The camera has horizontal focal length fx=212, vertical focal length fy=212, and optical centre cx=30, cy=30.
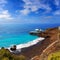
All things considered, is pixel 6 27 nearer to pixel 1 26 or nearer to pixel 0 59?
pixel 1 26

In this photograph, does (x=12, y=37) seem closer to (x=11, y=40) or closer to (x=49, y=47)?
(x=11, y=40)

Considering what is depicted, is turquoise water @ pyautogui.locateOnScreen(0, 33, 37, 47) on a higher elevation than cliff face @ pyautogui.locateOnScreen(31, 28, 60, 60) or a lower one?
higher

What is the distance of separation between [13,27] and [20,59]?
23.6m

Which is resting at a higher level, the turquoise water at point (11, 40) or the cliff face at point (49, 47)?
Result: the turquoise water at point (11, 40)

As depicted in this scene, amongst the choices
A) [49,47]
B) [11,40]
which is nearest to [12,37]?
[11,40]

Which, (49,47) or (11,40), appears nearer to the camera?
(49,47)

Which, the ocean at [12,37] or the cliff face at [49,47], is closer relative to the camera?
the cliff face at [49,47]

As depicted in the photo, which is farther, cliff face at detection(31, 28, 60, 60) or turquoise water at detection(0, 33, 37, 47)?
turquoise water at detection(0, 33, 37, 47)

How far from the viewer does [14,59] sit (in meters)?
5.45

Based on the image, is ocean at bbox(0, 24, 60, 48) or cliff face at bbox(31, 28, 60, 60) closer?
cliff face at bbox(31, 28, 60, 60)

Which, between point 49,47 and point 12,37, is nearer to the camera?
point 49,47

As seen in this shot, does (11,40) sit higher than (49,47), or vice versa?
(11,40)

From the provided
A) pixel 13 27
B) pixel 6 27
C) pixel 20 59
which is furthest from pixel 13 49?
pixel 13 27

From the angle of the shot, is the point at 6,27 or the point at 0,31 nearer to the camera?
the point at 0,31
